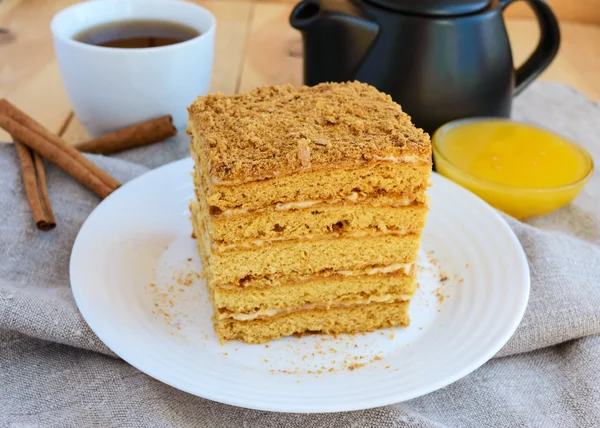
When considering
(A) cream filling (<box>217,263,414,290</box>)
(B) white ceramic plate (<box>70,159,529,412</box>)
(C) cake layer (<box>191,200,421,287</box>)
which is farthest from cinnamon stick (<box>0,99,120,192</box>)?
(A) cream filling (<box>217,263,414,290</box>)

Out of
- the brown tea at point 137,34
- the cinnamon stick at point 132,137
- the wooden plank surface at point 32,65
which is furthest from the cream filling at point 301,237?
the wooden plank surface at point 32,65

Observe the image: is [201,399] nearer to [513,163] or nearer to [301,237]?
[301,237]

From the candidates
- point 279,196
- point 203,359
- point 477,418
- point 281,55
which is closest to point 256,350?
point 203,359

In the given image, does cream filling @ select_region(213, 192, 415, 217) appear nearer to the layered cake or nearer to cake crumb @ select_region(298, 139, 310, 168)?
the layered cake

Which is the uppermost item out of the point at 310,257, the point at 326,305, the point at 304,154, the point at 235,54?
the point at 304,154

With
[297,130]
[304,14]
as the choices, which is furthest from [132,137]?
[297,130]

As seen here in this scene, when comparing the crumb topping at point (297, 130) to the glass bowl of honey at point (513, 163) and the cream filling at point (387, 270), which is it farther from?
the glass bowl of honey at point (513, 163)
